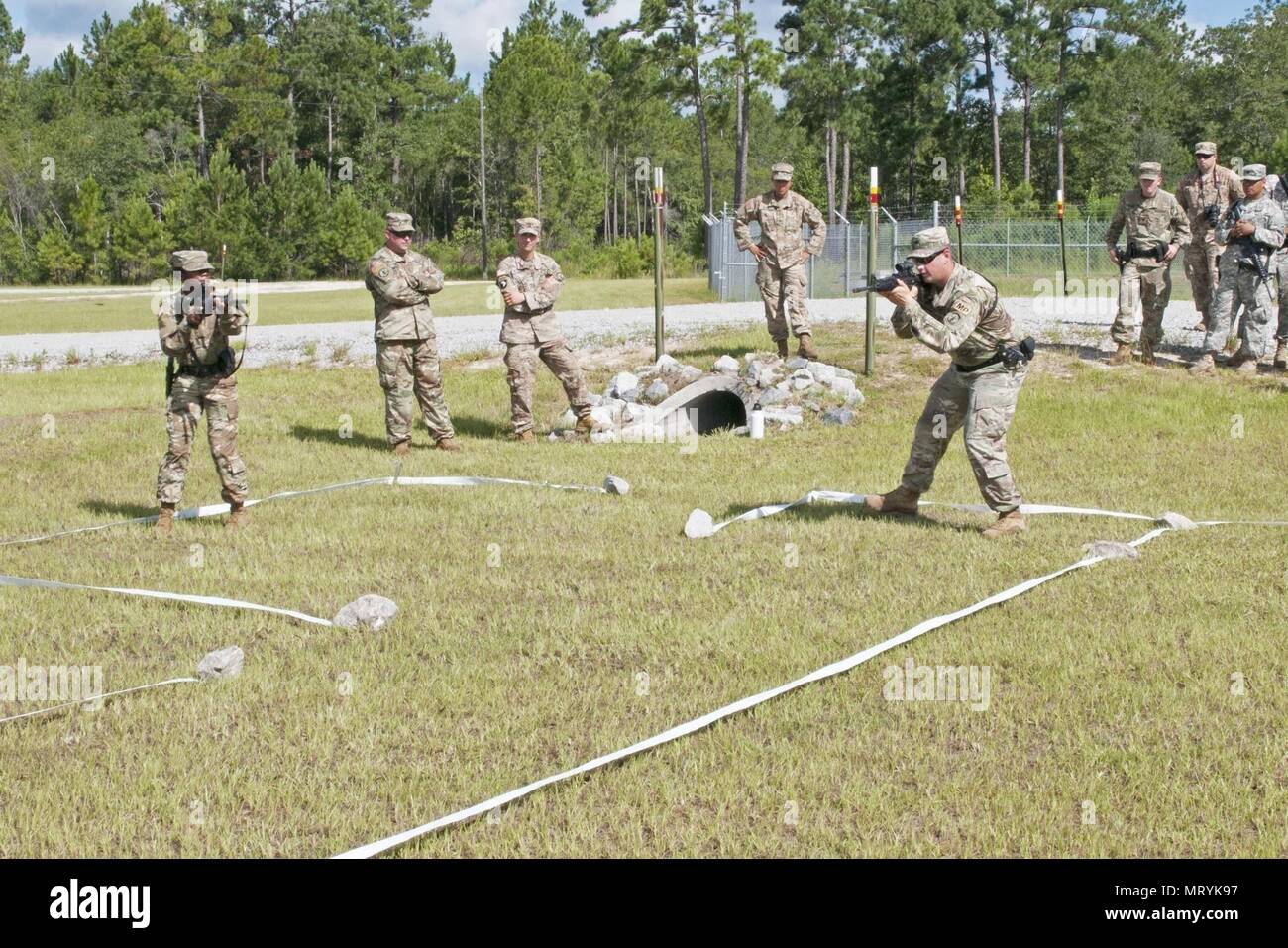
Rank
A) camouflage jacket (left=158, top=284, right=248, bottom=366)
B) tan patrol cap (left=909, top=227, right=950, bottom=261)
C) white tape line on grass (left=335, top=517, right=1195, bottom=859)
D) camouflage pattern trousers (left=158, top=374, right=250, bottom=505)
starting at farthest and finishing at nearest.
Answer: camouflage pattern trousers (left=158, top=374, right=250, bottom=505), camouflage jacket (left=158, top=284, right=248, bottom=366), tan patrol cap (left=909, top=227, right=950, bottom=261), white tape line on grass (left=335, top=517, right=1195, bottom=859)

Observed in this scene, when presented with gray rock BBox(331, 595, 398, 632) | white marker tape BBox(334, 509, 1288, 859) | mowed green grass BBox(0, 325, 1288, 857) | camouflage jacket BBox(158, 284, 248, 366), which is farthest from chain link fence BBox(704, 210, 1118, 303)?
gray rock BBox(331, 595, 398, 632)

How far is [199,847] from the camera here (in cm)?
434

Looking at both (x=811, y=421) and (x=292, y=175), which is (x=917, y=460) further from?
(x=292, y=175)

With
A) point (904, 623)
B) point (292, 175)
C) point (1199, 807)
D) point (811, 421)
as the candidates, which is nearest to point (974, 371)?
point (904, 623)

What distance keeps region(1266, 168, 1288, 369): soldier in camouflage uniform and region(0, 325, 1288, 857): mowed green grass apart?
4482 mm

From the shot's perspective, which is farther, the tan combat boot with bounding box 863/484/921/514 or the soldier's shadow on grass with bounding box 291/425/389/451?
the soldier's shadow on grass with bounding box 291/425/389/451

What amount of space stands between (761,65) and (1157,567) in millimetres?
46498

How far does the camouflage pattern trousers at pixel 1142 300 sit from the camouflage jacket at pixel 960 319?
Result: 25.8 feet

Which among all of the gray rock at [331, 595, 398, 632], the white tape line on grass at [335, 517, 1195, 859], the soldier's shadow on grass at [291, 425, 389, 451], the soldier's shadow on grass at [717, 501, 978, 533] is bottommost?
the white tape line on grass at [335, 517, 1195, 859]

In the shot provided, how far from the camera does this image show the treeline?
57.7 metres

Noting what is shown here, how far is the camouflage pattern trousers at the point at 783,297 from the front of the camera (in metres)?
14.7

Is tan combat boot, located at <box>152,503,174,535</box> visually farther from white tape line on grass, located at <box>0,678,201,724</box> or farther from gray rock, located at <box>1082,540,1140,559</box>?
gray rock, located at <box>1082,540,1140,559</box>

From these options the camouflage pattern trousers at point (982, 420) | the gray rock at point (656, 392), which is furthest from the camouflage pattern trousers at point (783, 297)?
the camouflage pattern trousers at point (982, 420)

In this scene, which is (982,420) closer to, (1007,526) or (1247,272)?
(1007,526)
